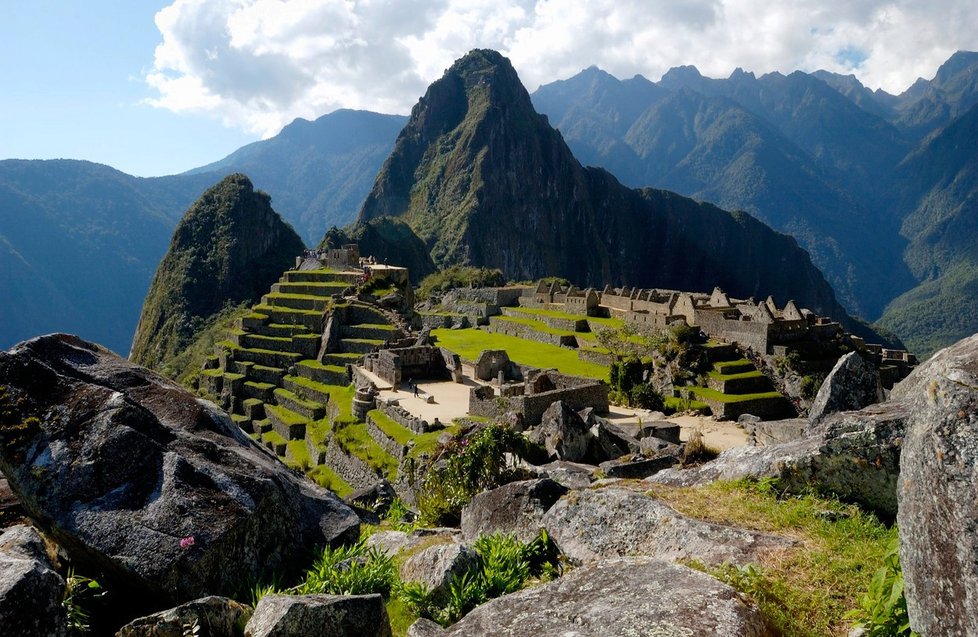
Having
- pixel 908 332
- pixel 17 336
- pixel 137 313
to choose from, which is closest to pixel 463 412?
pixel 908 332

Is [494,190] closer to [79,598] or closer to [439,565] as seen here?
[439,565]

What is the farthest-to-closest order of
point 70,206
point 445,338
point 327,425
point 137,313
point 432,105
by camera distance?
point 432,105
point 70,206
point 137,313
point 445,338
point 327,425

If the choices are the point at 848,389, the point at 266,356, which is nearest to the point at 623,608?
the point at 848,389

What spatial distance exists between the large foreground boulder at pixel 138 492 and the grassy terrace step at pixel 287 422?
81.7ft

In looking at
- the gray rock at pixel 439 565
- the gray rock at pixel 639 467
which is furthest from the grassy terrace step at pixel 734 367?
the gray rock at pixel 439 565

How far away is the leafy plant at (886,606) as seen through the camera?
2.89 meters

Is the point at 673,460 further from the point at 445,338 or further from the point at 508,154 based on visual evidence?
the point at 508,154

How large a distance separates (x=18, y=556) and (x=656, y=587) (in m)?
3.49

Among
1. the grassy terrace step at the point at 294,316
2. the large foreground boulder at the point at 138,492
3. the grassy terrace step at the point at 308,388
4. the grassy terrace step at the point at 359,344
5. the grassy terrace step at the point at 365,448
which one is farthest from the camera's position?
the grassy terrace step at the point at 294,316

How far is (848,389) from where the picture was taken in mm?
6535

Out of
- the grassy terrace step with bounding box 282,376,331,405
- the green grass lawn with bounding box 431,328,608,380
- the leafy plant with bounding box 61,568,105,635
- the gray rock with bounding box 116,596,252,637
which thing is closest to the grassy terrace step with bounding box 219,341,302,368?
the grassy terrace step with bounding box 282,376,331,405

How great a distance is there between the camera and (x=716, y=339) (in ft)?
113

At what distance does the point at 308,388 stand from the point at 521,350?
1262 cm

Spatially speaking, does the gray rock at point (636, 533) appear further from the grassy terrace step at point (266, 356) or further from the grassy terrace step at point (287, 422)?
the grassy terrace step at point (266, 356)
